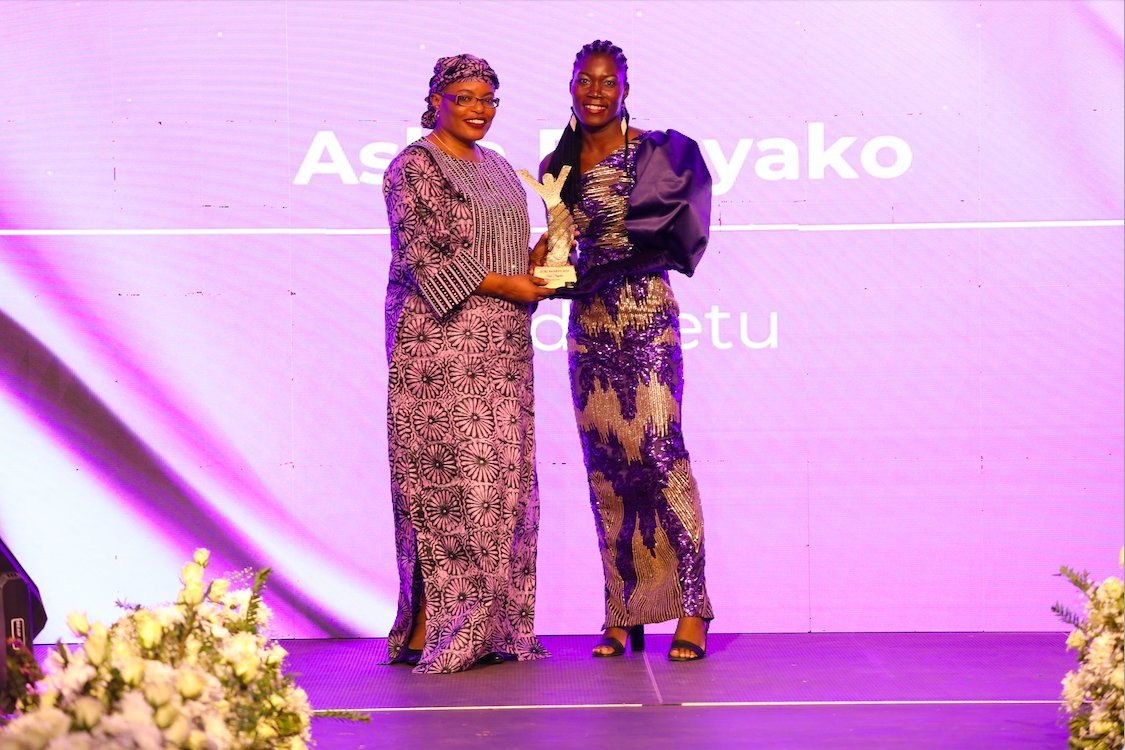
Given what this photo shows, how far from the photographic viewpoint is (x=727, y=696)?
365 centimetres

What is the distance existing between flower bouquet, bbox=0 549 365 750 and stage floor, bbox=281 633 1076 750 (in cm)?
77

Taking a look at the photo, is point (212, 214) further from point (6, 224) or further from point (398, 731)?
point (398, 731)

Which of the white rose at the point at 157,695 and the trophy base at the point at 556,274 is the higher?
the trophy base at the point at 556,274

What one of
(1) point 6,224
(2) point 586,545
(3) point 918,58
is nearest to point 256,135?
(1) point 6,224

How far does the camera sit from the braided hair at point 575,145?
4219 millimetres

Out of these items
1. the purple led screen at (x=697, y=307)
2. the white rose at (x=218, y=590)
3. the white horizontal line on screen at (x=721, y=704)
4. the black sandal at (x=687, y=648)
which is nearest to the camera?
the white rose at (x=218, y=590)

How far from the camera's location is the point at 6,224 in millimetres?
4879

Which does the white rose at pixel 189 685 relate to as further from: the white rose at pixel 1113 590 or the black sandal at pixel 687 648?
the black sandal at pixel 687 648

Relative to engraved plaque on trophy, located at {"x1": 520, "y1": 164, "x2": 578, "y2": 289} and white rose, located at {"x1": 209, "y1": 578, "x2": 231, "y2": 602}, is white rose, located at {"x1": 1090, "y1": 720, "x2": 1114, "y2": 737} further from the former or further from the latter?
engraved plaque on trophy, located at {"x1": 520, "y1": 164, "x2": 578, "y2": 289}

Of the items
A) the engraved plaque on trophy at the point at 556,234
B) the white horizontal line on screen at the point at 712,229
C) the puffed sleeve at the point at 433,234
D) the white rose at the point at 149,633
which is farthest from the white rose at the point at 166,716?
the white horizontal line on screen at the point at 712,229

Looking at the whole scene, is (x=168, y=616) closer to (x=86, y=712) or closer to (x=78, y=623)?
(x=78, y=623)

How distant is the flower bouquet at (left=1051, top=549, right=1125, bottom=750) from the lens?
264 cm

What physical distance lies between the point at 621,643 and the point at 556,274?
1164 mm

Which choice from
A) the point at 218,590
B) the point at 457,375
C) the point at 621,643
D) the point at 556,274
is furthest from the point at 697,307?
the point at 218,590
